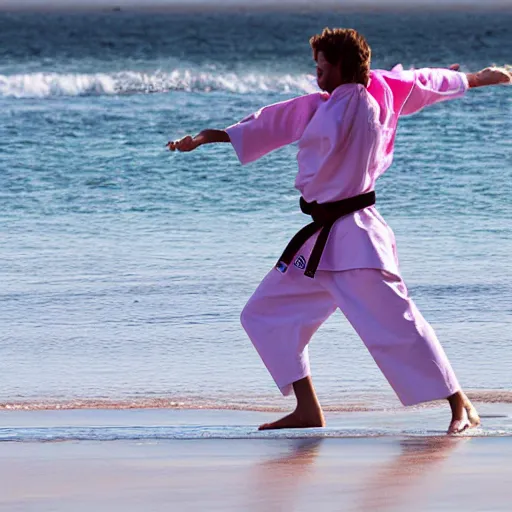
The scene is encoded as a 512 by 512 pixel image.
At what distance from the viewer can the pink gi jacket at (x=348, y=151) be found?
4.02 metres

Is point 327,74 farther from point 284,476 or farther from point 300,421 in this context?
point 284,476

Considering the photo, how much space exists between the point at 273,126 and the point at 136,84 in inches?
738

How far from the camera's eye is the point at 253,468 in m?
3.50

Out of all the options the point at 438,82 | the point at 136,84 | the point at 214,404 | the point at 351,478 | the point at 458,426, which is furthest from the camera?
the point at 136,84

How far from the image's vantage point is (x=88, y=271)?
721 cm

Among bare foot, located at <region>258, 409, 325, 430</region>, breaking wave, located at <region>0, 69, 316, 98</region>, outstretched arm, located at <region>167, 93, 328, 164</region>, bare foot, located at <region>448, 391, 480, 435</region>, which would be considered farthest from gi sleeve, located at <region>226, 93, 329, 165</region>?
breaking wave, located at <region>0, 69, 316, 98</region>

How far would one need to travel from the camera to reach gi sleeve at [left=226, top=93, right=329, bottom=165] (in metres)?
4.15

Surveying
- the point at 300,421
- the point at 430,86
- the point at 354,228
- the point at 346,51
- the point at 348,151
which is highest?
the point at 346,51

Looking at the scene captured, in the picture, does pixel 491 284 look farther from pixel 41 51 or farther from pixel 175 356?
pixel 41 51

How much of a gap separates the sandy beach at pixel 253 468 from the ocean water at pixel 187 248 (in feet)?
2.13

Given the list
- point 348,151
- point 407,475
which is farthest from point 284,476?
point 348,151

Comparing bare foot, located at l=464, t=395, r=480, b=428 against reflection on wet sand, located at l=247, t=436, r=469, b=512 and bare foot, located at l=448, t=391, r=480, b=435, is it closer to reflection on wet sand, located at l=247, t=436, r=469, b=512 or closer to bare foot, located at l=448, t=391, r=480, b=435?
bare foot, located at l=448, t=391, r=480, b=435

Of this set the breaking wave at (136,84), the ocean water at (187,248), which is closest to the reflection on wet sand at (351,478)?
the ocean water at (187,248)

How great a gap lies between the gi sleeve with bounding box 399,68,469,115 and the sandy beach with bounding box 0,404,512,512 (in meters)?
1.00
